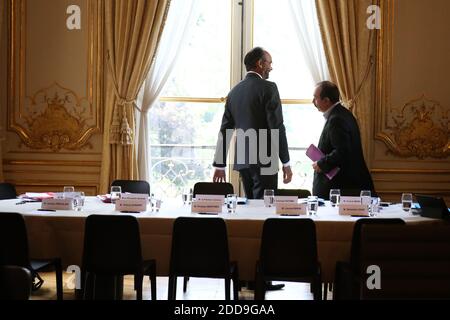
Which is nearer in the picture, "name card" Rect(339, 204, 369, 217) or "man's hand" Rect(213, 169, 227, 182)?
"name card" Rect(339, 204, 369, 217)

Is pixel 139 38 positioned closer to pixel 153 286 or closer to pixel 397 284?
pixel 153 286

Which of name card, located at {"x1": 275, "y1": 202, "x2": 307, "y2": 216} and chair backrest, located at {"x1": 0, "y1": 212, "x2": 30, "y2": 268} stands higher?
name card, located at {"x1": 275, "y1": 202, "x2": 307, "y2": 216}

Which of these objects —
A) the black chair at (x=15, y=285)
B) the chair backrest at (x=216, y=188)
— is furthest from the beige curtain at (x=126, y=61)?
the black chair at (x=15, y=285)

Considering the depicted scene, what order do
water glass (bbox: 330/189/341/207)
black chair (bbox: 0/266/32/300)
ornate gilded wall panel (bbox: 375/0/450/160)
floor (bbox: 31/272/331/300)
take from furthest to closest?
ornate gilded wall panel (bbox: 375/0/450/160) → floor (bbox: 31/272/331/300) → water glass (bbox: 330/189/341/207) → black chair (bbox: 0/266/32/300)

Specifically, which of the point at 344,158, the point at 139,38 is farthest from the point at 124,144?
the point at 344,158

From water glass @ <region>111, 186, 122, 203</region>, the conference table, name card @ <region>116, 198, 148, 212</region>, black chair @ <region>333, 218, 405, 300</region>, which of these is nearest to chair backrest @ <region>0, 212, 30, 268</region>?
the conference table

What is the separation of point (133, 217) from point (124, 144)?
2.99 m

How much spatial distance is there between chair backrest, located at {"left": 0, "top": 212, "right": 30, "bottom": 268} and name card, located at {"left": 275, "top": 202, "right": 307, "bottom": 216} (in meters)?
1.60

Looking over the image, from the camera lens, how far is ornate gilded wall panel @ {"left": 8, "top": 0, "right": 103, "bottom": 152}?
687 centimetres

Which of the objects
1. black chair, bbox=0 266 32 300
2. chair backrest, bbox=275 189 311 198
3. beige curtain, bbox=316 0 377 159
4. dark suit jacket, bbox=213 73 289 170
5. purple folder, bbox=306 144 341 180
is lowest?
black chair, bbox=0 266 32 300

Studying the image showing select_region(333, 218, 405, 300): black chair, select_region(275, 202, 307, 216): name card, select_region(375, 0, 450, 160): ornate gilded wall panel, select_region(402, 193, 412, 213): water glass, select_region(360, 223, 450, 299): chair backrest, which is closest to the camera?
select_region(360, 223, 450, 299): chair backrest

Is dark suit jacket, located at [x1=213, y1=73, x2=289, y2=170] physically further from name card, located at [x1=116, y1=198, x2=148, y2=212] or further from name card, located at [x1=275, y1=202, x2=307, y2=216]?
name card, located at [x1=116, y1=198, x2=148, y2=212]

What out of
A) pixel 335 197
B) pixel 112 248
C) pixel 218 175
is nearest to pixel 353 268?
pixel 335 197

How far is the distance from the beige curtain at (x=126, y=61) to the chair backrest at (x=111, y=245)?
288 cm
